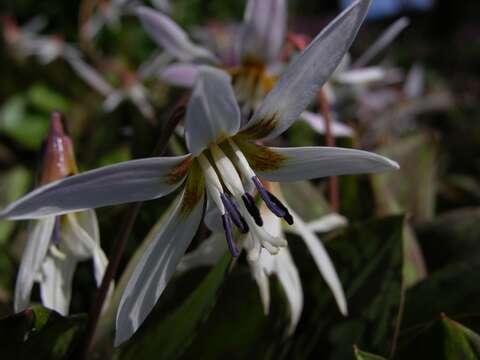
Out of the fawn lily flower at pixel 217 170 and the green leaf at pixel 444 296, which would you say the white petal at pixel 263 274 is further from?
the green leaf at pixel 444 296

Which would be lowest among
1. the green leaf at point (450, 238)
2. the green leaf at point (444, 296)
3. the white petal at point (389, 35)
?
the green leaf at point (450, 238)

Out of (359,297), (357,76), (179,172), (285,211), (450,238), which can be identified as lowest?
(450,238)

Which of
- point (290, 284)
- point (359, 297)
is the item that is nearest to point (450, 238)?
point (359, 297)

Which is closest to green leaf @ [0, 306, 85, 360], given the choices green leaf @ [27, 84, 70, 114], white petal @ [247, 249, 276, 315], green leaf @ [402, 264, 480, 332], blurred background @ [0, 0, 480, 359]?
blurred background @ [0, 0, 480, 359]

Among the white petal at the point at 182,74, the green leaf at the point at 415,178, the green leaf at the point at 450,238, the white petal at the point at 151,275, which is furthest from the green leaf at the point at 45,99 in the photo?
the white petal at the point at 151,275

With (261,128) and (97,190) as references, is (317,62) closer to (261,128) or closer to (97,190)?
(261,128)

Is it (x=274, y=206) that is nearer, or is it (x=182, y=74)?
(x=274, y=206)

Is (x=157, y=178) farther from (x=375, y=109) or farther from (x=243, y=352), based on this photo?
(x=375, y=109)
